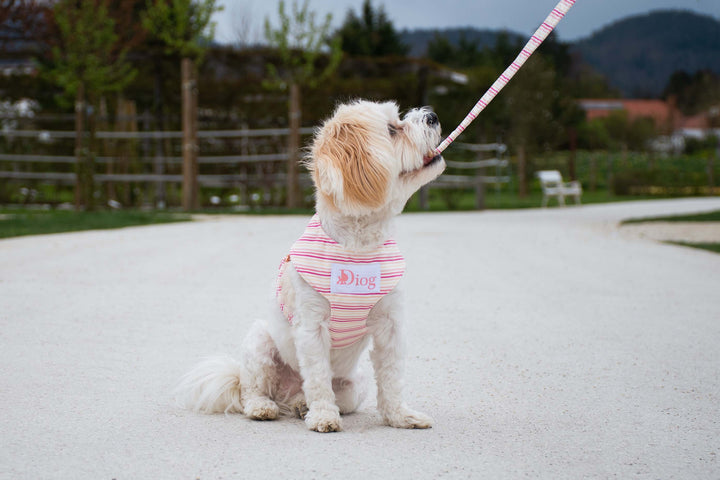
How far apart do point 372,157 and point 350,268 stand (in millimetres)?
480

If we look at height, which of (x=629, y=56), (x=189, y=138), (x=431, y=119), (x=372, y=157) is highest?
(x=629, y=56)

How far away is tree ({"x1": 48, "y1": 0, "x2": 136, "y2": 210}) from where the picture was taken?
644 inches

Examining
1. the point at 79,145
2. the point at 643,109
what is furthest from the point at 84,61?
the point at 643,109

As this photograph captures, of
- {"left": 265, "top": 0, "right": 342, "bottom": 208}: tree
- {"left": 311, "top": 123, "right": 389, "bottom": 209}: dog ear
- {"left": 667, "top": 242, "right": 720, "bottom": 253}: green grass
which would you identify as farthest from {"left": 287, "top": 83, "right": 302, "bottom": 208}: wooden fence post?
{"left": 311, "top": 123, "right": 389, "bottom": 209}: dog ear

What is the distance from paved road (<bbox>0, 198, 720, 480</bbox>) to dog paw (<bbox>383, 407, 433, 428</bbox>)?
0.17 ft

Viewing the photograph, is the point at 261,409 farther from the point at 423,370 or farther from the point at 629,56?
the point at 629,56

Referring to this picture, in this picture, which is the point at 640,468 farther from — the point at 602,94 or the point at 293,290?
the point at 602,94

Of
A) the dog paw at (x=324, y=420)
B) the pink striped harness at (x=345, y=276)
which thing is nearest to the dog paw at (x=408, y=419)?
the dog paw at (x=324, y=420)

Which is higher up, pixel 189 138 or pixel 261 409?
pixel 189 138

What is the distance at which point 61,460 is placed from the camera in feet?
9.24

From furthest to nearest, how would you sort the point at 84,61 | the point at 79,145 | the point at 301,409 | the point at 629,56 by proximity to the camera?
the point at 629,56, the point at 79,145, the point at 84,61, the point at 301,409

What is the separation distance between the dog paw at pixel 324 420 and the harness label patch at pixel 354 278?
0.51 meters

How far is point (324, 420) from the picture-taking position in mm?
3232

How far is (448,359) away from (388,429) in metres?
1.33
